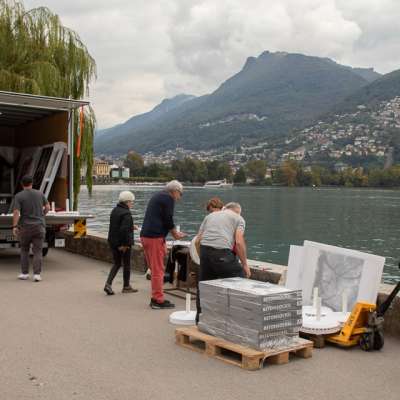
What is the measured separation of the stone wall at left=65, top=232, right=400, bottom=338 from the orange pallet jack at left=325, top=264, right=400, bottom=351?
43 centimetres

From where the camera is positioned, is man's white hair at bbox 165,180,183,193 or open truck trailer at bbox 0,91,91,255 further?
open truck trailer at bbox 0,91,91,255

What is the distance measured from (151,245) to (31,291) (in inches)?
89.1

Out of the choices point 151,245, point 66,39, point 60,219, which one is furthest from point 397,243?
point 151,245

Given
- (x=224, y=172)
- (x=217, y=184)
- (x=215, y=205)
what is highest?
(x=224, y=172)

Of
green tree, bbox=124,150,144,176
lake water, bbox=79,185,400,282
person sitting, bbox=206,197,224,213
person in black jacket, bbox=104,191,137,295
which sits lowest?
lake water, bbox=79,185,400,282

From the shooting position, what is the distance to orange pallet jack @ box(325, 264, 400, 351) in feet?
20.5

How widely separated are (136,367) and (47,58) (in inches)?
535

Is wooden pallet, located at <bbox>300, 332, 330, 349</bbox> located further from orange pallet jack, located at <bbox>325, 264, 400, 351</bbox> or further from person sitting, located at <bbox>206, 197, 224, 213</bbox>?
person sitting, located at <bbox>206, 197, 224, 213</bbox>

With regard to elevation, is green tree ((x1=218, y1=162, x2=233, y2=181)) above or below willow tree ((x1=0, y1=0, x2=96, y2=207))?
below

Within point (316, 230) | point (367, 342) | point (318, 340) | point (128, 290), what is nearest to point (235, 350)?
point (318, 340)

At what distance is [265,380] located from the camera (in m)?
5.32

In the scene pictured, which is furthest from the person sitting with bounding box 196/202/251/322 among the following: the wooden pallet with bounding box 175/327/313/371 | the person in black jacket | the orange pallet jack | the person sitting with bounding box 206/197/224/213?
the person in black jacket

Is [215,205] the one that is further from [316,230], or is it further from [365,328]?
[316,230]

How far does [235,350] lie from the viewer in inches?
226
